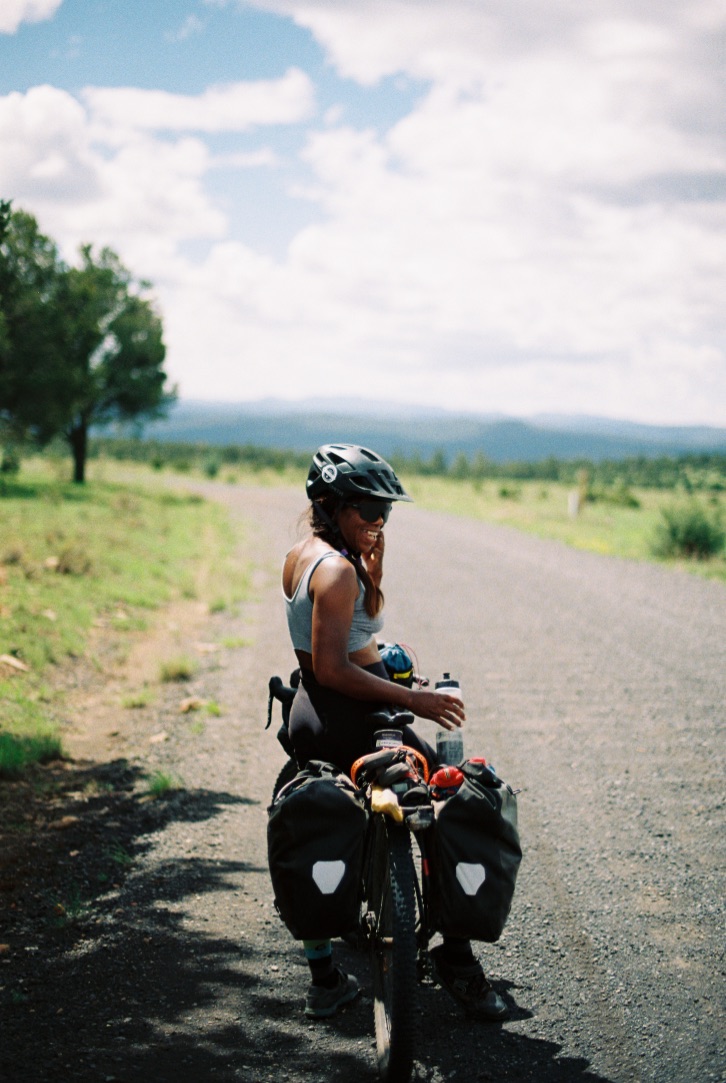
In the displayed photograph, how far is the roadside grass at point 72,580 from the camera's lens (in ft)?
25.7

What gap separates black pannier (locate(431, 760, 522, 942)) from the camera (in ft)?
10.2

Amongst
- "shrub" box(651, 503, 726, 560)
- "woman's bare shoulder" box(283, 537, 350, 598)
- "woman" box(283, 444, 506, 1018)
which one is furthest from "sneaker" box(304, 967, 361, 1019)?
"shrub" box(651, 503, 726, 560)

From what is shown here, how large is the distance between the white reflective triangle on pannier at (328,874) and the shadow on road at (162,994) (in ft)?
2.02

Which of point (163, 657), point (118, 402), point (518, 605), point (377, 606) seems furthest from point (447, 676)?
point (118, 402)

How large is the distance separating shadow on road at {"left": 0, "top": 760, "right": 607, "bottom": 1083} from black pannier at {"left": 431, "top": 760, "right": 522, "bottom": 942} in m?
0.51

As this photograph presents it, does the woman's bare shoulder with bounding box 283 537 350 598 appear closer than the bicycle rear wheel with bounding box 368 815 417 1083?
No

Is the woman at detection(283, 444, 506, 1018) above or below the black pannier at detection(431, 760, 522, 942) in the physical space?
above

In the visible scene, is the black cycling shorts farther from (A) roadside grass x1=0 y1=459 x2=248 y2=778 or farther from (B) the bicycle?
(A) roadside grass x1=0 y1=459 x2=248 y2=778

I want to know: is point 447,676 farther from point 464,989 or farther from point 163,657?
point 163,657

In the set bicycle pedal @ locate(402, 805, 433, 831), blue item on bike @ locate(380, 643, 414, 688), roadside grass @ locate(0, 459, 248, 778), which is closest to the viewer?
bicycle pedal @ locate(402, 805, 433, 831)

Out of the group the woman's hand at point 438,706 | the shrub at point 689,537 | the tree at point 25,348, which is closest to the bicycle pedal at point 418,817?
the woman's hand at point 438,706

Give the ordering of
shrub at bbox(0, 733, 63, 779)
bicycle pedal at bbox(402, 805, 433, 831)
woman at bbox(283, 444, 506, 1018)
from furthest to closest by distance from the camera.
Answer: shrub at bbox(0, 733, 63, 779) < woman at bbox(283, 444, 506, 1018) < bicycle pedal at bbox(402, 805, 433, 831)

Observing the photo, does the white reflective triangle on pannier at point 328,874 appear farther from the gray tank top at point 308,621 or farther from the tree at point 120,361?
the tree at point 120,361

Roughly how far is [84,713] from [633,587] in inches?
372
